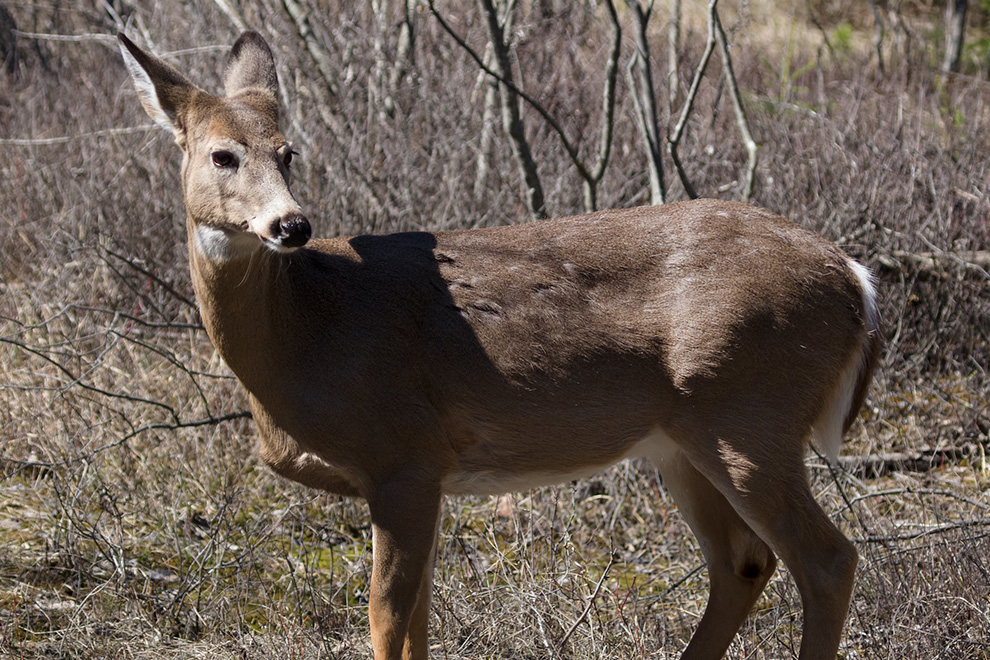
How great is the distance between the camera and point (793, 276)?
12.8ft

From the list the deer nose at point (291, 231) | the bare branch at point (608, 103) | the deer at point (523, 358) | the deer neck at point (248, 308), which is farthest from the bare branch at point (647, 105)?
the deer nose at point (291, 231)

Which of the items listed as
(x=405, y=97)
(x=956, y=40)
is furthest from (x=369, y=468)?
(x=956, y=40)

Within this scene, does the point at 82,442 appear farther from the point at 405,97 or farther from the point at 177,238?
the point at 405,97

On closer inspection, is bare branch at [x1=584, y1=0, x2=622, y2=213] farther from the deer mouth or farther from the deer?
the deer mouth

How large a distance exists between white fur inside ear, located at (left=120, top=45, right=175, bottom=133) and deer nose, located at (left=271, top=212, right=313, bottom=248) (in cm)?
74

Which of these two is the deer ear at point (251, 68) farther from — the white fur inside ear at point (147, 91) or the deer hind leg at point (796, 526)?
the deer hind leg at point (796, 526)

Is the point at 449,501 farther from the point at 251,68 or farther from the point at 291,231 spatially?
the point at 291,231

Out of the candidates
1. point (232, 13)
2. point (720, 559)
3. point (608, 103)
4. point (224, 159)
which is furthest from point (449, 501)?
point (232, 13)

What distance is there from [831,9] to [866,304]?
38.8ft

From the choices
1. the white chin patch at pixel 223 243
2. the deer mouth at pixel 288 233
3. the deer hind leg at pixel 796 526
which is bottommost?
the deer hind leg at pixel 796 526

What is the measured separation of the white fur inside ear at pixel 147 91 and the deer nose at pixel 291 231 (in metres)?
0.74

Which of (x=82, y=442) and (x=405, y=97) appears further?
(x=405, y=97)

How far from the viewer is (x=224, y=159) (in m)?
3.51

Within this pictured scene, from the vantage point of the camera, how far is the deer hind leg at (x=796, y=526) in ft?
12.5
